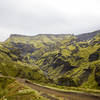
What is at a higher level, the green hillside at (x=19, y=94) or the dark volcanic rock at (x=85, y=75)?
the green hillside at (x=19, y=94)

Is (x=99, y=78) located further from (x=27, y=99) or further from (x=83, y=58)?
(x=27, y=99)

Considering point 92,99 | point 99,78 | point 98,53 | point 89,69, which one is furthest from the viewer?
point 98,53

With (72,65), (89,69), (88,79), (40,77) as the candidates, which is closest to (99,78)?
(88,79)

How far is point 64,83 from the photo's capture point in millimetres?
102375

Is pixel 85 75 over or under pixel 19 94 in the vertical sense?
under

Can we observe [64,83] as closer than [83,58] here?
Yes

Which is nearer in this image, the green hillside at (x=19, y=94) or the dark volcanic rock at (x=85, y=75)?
the green hillside at (x=19, y=94)

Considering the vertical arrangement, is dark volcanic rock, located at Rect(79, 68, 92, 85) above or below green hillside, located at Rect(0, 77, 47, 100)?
below

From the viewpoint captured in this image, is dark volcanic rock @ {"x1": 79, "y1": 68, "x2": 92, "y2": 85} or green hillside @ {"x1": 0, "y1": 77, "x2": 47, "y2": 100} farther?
dark volcanic rock @ {"x1": 79, "y1": 68, "x2": 92, "y2": 85}

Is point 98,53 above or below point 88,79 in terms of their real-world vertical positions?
above

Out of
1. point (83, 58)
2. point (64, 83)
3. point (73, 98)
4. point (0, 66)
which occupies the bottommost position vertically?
point (64, 83)

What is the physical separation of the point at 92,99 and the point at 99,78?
8695cm

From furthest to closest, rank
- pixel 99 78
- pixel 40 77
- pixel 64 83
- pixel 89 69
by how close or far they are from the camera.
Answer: pixel 89 69
pixel 40 77
pixel 99 78
pixel 64 83

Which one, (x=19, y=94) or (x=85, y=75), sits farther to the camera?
(x=85, y=75)
